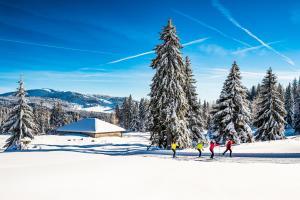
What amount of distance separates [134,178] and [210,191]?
429 cm

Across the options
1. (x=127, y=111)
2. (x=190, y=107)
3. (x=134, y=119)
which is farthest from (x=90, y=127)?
(x=127, y=111)

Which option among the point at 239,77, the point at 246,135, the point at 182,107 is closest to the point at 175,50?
the point at 182,107

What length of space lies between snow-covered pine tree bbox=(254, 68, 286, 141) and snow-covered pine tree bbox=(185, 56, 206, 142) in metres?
9.43

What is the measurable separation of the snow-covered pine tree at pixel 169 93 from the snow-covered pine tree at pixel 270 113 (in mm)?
16328

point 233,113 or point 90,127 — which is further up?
point 233,113

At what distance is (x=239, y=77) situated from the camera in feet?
137

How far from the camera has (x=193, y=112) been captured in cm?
4294

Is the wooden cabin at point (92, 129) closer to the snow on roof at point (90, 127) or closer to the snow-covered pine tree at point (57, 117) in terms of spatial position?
the snow on roof at point (90, 127)

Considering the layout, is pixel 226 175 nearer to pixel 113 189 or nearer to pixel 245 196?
pixel 245 196

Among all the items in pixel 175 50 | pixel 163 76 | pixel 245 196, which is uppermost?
pixel 175 50

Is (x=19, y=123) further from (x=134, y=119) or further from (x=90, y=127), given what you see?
(x=134, y=119)

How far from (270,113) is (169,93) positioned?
1907 cm

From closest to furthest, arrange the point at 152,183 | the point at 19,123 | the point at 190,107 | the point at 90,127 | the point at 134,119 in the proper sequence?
the point at 152,183, the point at 190,107, the point at 19,123, the point at 90,127, the point at 134,119

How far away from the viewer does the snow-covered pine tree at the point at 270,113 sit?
144 feet
